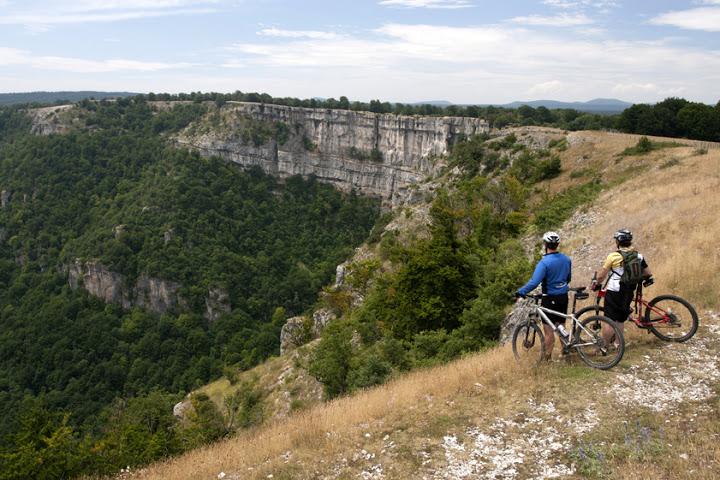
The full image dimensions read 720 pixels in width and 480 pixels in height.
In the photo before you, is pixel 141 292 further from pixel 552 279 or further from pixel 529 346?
pixel 552 279

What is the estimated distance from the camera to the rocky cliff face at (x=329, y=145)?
78000 mm

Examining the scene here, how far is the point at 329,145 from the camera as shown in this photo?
89.6 m

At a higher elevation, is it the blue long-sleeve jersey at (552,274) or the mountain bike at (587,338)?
the blue long-sleeve jersey at (552,274)

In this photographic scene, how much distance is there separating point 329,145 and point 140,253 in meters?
40.6

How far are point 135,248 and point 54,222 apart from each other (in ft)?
62.7

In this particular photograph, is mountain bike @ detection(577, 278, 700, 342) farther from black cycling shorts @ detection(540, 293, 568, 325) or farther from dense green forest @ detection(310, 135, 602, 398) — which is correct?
dense green forest @ detection(310, 135, 602, 398)

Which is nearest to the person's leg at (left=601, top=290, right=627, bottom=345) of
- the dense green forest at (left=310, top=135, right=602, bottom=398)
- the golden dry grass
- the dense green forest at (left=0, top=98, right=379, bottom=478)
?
the golden dry grass

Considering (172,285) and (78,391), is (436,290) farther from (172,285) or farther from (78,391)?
(172,285)

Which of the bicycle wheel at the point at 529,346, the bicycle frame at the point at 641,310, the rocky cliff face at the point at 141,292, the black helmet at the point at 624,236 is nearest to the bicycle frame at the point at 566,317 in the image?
the bicycle wheel at the point at 529,346

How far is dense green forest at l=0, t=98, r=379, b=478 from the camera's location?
163 feet

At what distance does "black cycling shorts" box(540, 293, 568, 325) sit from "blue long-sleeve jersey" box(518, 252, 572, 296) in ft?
0.28

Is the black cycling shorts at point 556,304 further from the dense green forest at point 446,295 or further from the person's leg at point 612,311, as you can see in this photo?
the dense green forest at point 446,295

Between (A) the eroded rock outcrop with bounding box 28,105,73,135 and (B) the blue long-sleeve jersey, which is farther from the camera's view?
(A) the eroded rock outcrop with bounding box 28,105,73,135

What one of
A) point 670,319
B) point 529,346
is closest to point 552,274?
point 529,346
